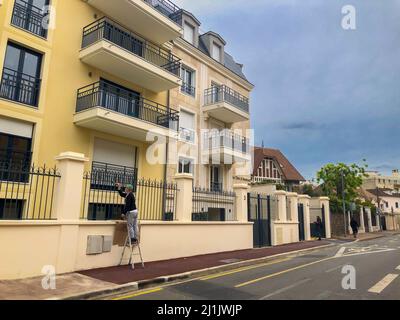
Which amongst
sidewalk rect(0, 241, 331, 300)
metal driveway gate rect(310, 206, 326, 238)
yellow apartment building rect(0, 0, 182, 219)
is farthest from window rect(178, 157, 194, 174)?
metal driveway gate rect(310, 206, 326, 238)

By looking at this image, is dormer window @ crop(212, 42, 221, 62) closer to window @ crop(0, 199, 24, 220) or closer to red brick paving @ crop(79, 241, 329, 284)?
red brick paving @ crop(79, 241, 329, 284)

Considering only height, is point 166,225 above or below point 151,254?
above

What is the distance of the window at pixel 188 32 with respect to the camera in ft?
67.7

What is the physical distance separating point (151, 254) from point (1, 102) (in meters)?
7.52

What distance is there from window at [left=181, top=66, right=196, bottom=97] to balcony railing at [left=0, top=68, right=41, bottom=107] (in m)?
9.30

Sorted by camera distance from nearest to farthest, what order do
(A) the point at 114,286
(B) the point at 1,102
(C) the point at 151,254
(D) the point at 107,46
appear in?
(A) the point at 114,286 → (C) the point at 151,254 → (B) the point at 1,102 → (D) the point at 107,46

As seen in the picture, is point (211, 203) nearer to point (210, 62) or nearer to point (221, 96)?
point (221, 96)

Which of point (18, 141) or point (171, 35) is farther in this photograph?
point (171, 35)

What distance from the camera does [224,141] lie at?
20719 mm

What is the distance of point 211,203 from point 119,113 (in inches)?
225

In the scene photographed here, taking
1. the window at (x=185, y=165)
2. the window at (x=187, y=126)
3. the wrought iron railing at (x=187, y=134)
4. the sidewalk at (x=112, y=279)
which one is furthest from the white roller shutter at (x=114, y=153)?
the sidewalk at (x=112, y=279)

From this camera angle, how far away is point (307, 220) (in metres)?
21.2
